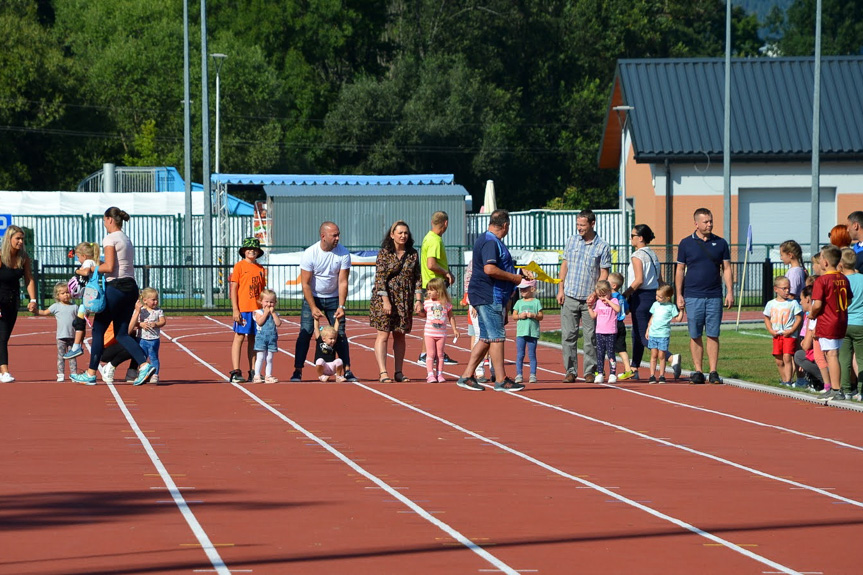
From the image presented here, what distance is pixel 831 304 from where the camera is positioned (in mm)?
14156

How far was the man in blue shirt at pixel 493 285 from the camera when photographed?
1490 cm

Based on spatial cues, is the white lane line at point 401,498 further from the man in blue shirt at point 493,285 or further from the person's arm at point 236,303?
the man in blue shirt at point 493,285

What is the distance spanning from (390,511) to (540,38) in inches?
3016

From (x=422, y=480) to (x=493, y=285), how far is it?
5.59 meters

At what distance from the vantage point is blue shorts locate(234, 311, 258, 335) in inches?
626

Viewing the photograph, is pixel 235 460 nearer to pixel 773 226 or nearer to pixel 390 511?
pixel 390 511

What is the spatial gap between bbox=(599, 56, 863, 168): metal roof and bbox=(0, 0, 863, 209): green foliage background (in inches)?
1051

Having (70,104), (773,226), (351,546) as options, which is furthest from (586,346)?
(70,104)

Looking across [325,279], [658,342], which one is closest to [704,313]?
[658,342]

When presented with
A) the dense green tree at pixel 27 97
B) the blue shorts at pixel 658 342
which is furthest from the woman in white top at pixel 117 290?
the dense green tree at pixel 27 97

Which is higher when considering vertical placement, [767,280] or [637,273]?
[637,273]

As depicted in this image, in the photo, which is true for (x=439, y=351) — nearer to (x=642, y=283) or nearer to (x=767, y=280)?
(x=642, y=283)

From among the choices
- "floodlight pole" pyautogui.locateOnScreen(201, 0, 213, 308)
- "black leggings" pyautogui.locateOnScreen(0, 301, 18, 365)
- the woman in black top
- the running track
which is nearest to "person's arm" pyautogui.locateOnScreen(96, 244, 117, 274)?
the woman in black top

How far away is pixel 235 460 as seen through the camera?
34.3 feet
